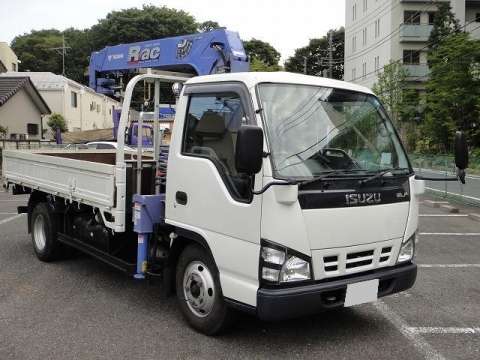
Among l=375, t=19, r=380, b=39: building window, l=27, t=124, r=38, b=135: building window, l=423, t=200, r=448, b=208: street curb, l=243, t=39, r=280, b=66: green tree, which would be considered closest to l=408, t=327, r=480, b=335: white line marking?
l=423, t=200, r=448, b=208: street curb

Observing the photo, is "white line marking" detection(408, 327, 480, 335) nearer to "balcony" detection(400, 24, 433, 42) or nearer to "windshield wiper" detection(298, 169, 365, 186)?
"windshield wiper" detection(298, 169, 365, 186)

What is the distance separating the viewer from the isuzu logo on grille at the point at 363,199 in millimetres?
3795

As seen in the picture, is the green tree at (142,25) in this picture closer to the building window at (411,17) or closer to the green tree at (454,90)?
the building window at (411,17)

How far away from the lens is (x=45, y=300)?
17.0 ft

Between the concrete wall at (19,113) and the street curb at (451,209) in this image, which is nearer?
the street curb at (451,209)

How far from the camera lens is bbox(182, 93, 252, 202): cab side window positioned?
3.87 meters

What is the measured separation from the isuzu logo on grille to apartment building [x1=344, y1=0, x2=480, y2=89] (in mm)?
33528

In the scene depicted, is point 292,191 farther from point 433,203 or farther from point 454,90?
point 454,90

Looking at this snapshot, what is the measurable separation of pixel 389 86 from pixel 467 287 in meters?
28.9

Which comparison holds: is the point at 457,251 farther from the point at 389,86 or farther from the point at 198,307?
the point at 389,86

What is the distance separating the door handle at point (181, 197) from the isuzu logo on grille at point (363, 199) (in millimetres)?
1332

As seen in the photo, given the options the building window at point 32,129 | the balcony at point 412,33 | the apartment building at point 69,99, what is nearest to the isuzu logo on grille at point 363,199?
the building window at point 32,129

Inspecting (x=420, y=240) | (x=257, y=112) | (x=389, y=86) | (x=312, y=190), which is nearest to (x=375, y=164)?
(x=312, y=190)

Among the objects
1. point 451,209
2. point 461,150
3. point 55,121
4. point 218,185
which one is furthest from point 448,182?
point 55,121
